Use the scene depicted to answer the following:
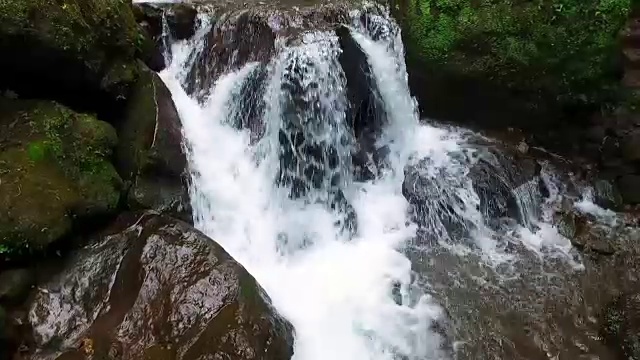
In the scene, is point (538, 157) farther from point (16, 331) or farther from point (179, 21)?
point (16, 331)

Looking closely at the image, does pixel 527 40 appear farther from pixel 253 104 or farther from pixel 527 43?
pixel 253 104

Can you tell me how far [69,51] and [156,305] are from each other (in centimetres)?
264

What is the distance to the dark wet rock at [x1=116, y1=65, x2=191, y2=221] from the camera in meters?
5.67

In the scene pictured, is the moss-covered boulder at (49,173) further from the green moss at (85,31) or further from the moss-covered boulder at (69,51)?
the green moss at (85,31)

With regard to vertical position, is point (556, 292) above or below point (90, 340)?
below

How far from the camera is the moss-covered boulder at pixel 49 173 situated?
4637 millimetres

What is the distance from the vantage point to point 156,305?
14.3ft

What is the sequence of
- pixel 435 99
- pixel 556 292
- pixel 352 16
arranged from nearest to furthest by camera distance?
1. pixel 556 292
2. pixel 352 16
3. pixel 435 99

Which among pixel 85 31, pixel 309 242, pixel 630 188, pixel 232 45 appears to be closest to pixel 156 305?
pixel 309 242

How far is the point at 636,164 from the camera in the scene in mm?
7824

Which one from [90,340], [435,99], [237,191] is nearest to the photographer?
[90,340]

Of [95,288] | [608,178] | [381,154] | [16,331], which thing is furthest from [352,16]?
[16,331]

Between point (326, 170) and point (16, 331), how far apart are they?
13.1 ft

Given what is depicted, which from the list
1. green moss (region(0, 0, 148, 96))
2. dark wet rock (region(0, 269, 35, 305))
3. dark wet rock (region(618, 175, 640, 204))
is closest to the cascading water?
dark wet rock (region(618, 175, 640, 204))
